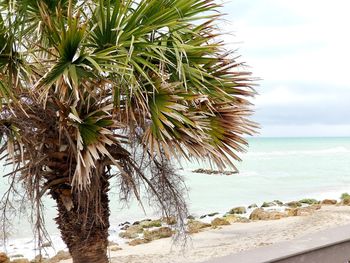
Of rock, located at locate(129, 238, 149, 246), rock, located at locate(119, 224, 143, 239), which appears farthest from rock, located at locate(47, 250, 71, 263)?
rock, located at locate(119, 224, 143, 239)

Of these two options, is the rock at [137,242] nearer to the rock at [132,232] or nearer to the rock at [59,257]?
the rock at [132,232]

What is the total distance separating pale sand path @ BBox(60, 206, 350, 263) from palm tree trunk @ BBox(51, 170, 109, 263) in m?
4.56

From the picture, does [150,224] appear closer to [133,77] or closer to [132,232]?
[132,232]

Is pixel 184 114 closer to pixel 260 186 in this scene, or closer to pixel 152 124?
pixel 152 124

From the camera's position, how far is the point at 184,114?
431 cm

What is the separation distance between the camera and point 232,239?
13539 mm

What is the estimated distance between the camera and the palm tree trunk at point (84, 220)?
4.89 metres

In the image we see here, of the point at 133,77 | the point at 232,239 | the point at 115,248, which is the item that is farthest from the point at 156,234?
the point at 133,77

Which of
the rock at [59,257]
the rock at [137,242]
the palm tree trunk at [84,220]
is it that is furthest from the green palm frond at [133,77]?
the rock at [137,242]

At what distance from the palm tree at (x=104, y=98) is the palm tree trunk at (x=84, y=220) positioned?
11 millimetres

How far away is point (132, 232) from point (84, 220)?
11154mm

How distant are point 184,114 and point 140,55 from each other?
63 cm

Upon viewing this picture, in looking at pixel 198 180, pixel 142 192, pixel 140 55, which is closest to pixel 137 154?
pixel 142 192

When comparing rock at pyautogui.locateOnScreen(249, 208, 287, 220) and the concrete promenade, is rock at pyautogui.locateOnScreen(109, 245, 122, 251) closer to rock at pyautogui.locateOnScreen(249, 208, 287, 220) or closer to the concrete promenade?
rock at pyautogui.locateOnScreen(249, 208, 287, 220)
